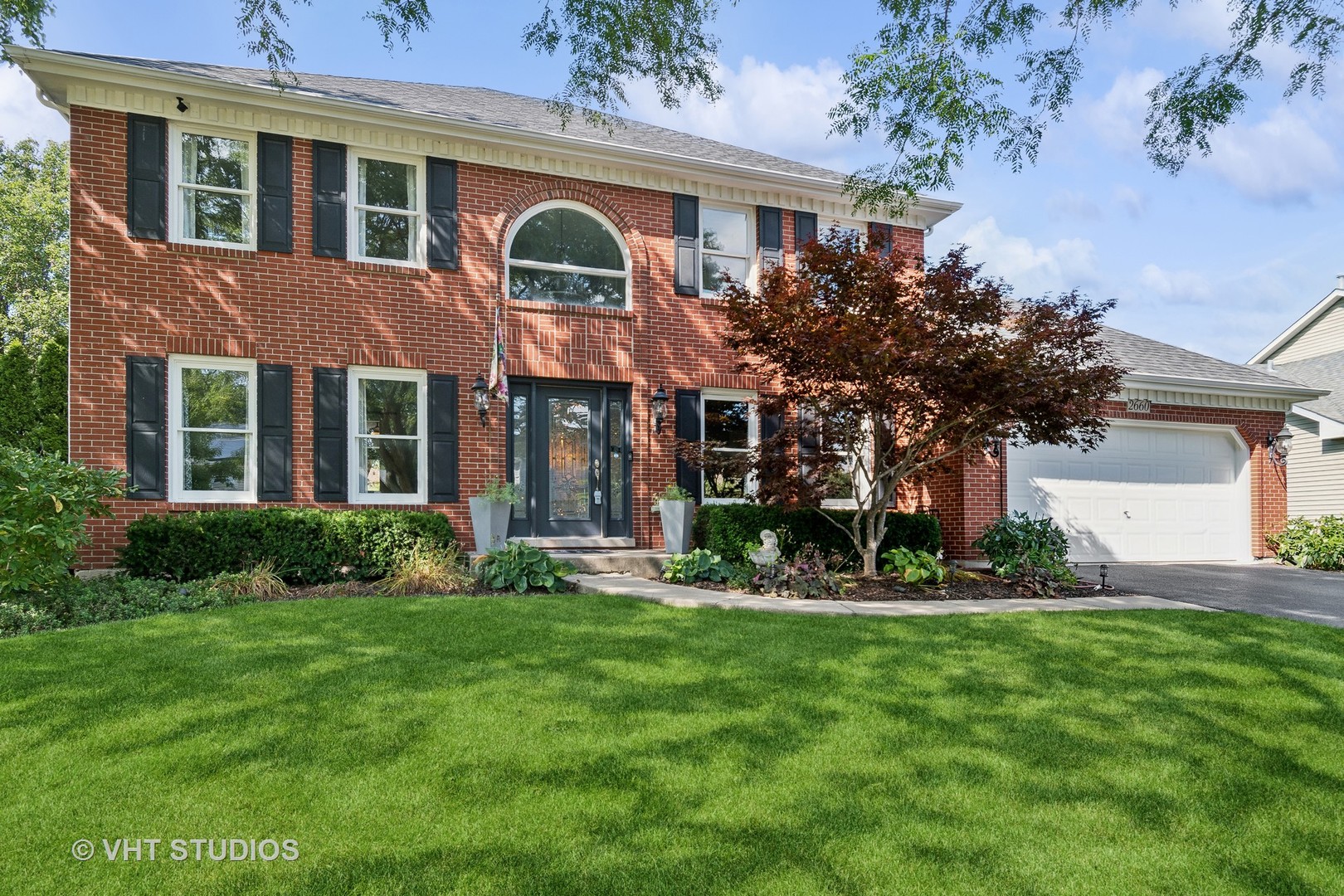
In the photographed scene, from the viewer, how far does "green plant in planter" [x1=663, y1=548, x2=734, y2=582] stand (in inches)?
349

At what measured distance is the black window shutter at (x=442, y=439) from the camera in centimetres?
996

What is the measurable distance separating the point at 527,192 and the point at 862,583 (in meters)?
6.71

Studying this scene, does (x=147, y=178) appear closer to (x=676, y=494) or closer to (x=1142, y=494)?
(x=676, y=494)

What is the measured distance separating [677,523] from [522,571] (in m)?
2.69

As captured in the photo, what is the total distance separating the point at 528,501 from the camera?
34.5 feet

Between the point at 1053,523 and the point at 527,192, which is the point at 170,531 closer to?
the point at 527,192

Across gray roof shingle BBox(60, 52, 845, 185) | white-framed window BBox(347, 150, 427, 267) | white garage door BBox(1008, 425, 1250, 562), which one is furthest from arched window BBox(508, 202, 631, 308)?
white garage door BBox(1008, 425, 1250, 562)

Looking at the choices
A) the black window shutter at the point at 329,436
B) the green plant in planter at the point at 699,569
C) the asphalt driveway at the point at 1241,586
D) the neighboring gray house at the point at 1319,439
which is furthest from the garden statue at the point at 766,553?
the neighboring gray house at the point at 1319,439

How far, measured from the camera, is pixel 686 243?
37.5ft

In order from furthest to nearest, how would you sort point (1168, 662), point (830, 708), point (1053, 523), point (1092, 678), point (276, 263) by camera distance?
point (1053, 523) → point (276, 263) → point (1168, 662) → point (1092, 678) → point (830, 708)

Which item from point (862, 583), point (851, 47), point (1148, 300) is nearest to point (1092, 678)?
point (862, 583)

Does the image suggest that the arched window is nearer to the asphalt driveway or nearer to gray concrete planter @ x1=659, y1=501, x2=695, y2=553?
gray concrete planter @ x1=659, y1=501, x2=695, y2=553

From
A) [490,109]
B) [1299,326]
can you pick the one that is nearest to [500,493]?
A: [490,109]

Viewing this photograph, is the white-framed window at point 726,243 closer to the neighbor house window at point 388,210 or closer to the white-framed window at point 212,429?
the neighbor house window at point 388,210
